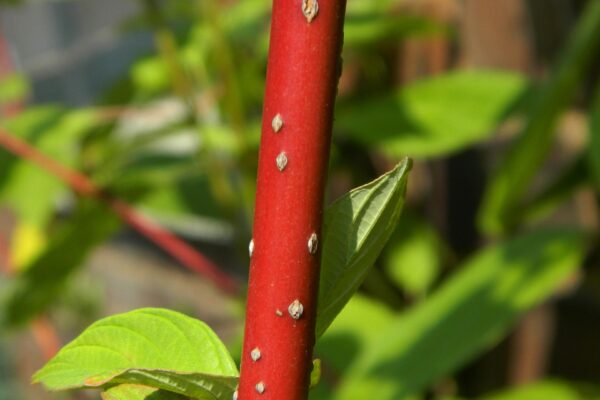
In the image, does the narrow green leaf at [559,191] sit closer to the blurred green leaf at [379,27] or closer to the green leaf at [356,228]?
the blurred green leaf at [379,27]

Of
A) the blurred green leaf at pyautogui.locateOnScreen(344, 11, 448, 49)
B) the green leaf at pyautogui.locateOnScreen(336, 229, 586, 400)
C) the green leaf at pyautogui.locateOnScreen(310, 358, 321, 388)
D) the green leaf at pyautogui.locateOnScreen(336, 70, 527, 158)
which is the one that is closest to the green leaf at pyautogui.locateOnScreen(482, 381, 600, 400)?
the green leaf at pyautogui.locateOnScreen(336, 229, 586, 400)

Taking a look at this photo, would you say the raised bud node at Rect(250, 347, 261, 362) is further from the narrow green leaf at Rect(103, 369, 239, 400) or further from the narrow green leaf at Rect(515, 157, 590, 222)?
the narrow green leaf at Rect(515, 157, 590, 222)

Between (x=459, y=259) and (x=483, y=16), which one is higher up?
(x=483, y=16)

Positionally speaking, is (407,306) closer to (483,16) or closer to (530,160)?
(483,16)

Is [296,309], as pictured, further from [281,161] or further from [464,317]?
[464,317]

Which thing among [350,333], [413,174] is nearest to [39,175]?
[350,333]

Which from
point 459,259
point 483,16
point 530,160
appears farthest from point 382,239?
point 459,259
